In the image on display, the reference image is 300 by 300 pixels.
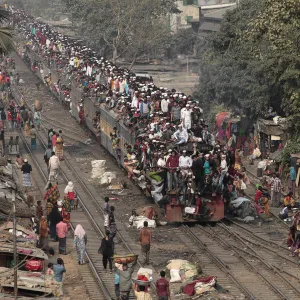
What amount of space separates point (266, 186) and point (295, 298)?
10544mm

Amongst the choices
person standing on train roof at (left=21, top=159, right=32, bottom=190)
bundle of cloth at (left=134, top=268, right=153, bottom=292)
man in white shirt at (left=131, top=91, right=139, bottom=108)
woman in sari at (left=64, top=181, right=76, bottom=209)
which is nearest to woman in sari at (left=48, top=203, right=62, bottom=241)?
woman in sari at (left=64, top=181, right=76, bottom=209)

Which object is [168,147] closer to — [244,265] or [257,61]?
[244,265]

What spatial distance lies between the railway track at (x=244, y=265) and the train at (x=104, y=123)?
49 centimetres

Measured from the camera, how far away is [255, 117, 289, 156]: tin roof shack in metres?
37.5

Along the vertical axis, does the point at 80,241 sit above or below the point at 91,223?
above

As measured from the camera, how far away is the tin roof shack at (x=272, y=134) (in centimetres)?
3750

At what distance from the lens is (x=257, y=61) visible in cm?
4088

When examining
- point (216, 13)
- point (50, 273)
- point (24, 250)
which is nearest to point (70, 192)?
point (24, 250)

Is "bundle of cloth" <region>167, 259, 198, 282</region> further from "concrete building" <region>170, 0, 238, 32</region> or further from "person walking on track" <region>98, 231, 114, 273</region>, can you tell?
"concrete building" <region>170, 0, 238, 32</region>

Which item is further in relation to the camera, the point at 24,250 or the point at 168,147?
the point at 168,147

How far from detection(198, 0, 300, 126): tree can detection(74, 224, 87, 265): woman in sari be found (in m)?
12.0

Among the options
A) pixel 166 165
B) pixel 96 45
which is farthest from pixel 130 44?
pixel 166 165

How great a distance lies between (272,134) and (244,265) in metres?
13.5

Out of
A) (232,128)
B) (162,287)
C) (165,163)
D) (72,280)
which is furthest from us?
(232,128)
